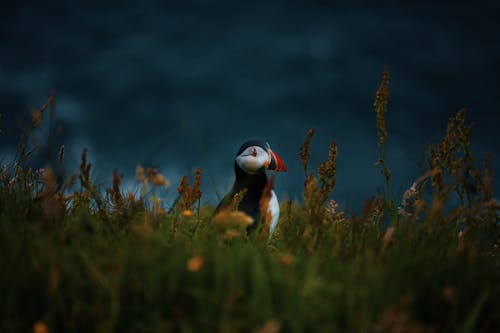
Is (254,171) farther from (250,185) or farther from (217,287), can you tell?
(217,287)

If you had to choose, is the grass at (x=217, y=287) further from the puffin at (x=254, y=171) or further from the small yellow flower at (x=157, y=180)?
the puffin at (x=254, y=171)

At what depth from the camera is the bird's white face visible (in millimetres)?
4598

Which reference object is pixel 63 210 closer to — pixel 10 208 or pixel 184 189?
pixel 10 208

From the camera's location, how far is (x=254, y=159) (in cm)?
459

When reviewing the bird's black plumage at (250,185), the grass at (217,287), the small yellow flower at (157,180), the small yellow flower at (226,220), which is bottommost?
the grass at (217,287)

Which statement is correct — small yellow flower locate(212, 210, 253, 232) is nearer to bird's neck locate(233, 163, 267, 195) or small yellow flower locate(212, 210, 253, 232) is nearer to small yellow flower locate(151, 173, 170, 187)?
small yellow flower locate(151, 173, 170, 187)

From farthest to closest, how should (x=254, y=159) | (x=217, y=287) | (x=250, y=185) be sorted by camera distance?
(x=250, y=185) → (x=254, y=159) → (x=217, y=287)

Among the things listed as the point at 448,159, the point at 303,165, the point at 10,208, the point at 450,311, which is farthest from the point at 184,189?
the point at 448,159

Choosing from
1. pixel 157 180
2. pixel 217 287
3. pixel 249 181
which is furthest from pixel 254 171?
pixel 217 287

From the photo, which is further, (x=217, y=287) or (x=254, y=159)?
(x=254, y=159)

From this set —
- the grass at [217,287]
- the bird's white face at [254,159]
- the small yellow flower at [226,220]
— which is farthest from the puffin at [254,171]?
the small yellow flower at [226,220]

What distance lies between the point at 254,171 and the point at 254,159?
19cm

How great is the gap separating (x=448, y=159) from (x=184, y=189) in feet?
6.82

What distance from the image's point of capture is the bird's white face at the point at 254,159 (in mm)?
4598
